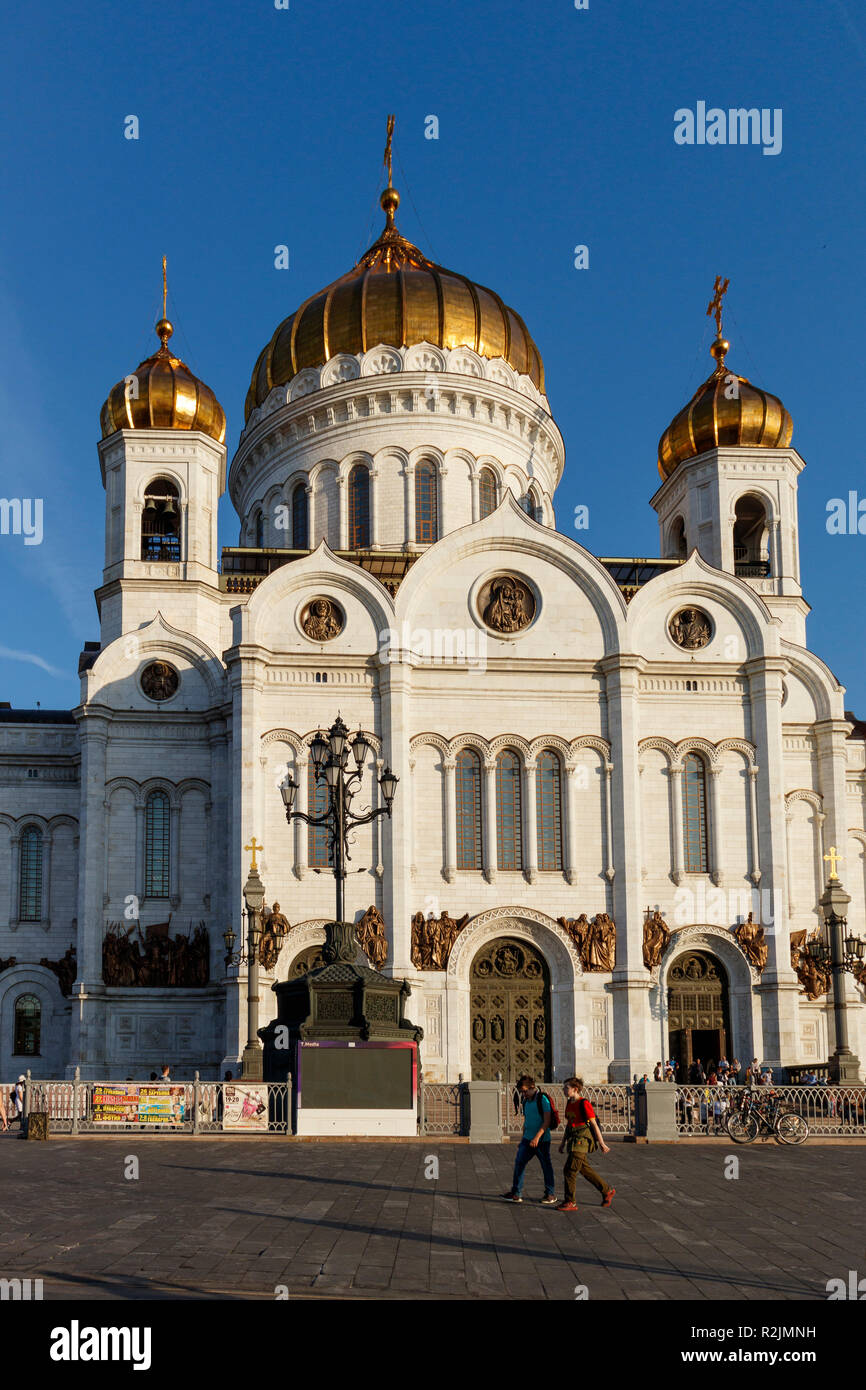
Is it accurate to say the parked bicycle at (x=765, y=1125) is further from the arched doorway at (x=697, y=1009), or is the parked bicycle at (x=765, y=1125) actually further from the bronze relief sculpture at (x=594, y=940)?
the arched doorway at (x=697, y=1009)

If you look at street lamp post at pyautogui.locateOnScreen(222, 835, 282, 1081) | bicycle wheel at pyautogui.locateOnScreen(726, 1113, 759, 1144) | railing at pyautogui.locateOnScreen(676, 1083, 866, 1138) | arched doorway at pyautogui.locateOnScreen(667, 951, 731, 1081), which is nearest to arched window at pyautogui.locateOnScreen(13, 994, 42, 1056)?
street lamp post at pyautogui.locateOnScreen(222, 835, 282, 1081)

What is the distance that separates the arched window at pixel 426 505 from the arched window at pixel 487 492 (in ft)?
4.61

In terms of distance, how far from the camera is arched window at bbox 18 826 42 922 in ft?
128

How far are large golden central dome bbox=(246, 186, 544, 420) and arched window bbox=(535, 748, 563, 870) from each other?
14.4 m

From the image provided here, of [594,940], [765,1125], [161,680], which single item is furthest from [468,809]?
[765,1125]

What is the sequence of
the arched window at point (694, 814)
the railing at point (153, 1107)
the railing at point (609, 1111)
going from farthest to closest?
the arched window at point (694, 814)
the railing at point (609, 1111)
the railing at point (153, 1107)

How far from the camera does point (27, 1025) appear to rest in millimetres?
38469

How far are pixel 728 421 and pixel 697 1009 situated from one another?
54.8 feet

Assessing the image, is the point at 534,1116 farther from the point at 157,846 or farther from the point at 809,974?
the point at 157,846

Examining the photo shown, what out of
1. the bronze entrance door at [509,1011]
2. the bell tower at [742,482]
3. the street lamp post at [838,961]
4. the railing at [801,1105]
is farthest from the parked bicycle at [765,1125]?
the bell tower at [742,482]

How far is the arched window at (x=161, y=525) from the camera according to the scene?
41188 mm

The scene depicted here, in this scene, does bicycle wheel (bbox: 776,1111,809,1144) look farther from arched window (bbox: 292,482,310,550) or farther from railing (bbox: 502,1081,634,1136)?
arched window (bbox: 292,482,310,550)
